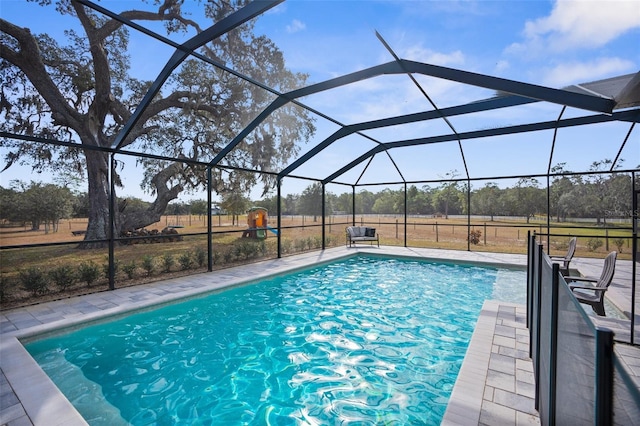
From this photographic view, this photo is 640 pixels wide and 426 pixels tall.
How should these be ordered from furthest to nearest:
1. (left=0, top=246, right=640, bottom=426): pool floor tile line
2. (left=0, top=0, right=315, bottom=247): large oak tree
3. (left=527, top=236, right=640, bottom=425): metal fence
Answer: (left=0, top=0, right=315, bottom=247): large oak tree, (left=0, top=246, right=640, bottom=426): pool floor tile line, (left=527, top=236, right=640, bottom=425): metal fence

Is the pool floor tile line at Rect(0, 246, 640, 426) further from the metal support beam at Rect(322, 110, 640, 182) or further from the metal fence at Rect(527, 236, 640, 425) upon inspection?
the metal support beam at Rect(322, 110, 640, 182)

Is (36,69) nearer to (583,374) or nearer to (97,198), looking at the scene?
(97,198)

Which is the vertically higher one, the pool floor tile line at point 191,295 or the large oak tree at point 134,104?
the large oak tree at point 134,104

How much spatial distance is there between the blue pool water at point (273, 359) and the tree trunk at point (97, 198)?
614 cm

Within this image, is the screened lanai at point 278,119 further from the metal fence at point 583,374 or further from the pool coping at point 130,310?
the metal fence at point 583,374

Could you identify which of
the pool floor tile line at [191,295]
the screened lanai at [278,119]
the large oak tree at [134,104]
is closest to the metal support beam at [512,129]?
the screened lanai at [278,119]

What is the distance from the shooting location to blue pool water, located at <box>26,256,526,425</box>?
245cm

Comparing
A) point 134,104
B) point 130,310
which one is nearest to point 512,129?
point 130,310

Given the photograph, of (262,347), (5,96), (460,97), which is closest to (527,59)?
(460,97)

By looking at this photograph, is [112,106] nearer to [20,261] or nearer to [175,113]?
[175,113]

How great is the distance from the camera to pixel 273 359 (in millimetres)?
3248

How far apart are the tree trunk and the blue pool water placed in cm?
614

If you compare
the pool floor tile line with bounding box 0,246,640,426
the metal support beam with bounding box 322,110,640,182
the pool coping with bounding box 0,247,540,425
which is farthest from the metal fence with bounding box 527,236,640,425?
the metal support beam with bounding box 322,110,640,182

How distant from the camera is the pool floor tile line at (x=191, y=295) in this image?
2.07m
